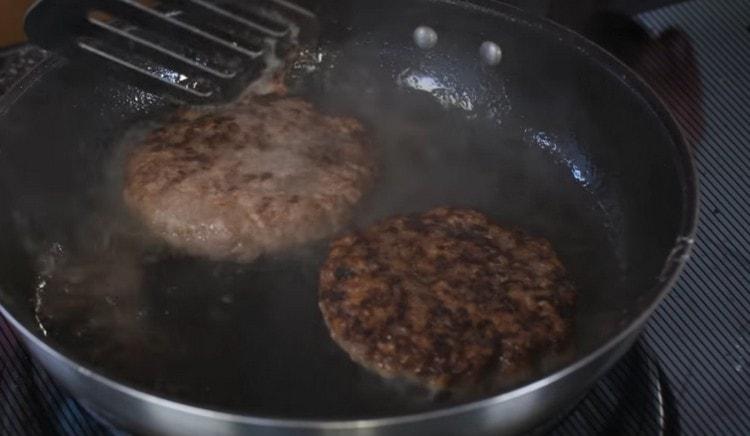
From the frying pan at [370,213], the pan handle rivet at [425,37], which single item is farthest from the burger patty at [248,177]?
the pan handle rivet at [425,37]

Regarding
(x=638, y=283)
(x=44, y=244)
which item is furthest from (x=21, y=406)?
(x=638, y=283)

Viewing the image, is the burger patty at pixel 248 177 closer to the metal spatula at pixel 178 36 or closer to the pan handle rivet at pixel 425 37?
the metal spatula at pixel 178 36

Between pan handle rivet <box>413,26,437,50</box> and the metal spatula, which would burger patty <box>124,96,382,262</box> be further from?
pan handle rivet <box>413,26,437,50</box>

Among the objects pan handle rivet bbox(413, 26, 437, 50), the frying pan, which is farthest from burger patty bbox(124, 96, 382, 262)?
pan handle rivet bbox(413, 26, 437, 50)

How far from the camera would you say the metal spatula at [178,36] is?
138 cm

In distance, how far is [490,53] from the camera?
1.64 metres

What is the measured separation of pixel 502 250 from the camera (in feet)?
4.47

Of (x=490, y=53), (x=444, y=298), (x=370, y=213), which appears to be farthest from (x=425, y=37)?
(x=444, y=298)

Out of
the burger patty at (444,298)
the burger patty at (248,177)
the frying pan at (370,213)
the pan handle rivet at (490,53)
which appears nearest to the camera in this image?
the frying pan at (370,213)

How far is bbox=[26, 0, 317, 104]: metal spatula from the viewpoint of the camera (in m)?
1.38

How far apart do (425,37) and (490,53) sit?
0.42ft

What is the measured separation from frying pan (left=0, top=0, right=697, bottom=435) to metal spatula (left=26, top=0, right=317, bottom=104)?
0.08 meters

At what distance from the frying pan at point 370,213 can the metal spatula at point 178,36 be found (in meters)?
0.08

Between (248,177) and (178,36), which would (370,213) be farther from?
(178,36)
